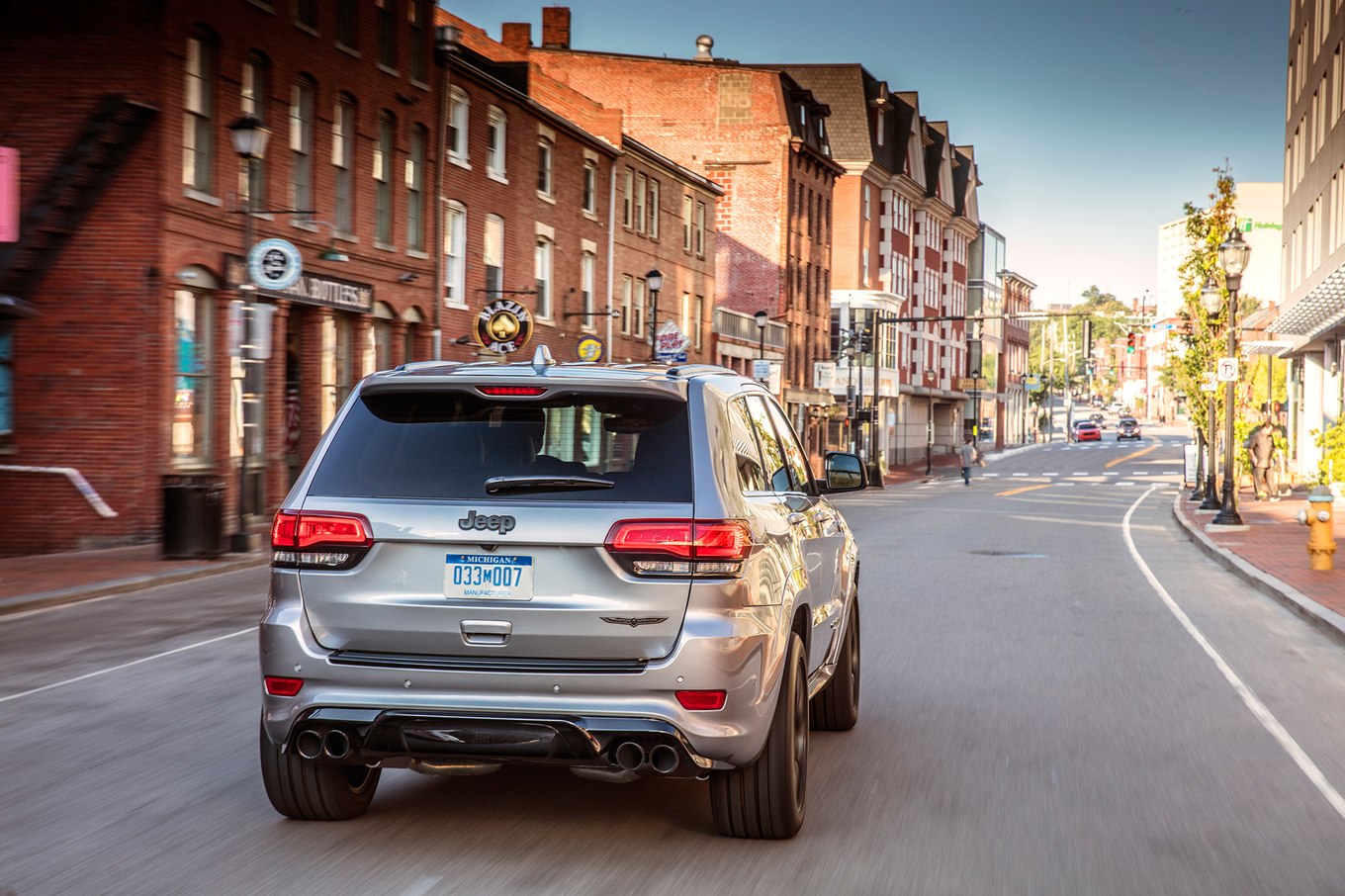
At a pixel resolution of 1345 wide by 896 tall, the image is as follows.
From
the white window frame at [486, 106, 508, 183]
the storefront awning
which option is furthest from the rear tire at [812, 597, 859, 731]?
the white window frame at [486, 106, 508, 183]

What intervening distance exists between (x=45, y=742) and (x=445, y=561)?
11.5 ft

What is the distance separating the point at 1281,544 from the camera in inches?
920

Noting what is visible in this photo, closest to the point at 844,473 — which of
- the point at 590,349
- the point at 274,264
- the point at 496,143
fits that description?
the point at 274,264

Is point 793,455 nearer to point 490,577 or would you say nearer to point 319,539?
point 490,577

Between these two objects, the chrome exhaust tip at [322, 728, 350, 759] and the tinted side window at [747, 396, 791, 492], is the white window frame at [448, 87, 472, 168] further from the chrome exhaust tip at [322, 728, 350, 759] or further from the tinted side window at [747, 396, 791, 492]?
the chrome exhaust tip at [322, 728, 350, 759]

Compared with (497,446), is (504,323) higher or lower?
higher

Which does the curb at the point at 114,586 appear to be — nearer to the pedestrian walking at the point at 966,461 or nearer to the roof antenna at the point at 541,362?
the roof antenna at the point at 541,362

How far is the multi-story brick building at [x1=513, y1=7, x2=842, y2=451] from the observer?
61094 mm

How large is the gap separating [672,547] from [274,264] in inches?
660

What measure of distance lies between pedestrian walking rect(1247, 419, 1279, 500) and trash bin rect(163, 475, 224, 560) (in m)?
27.4

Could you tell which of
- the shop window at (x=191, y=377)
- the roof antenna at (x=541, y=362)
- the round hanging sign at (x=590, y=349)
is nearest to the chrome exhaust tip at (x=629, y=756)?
the roof antenna at (x=541, y=362)

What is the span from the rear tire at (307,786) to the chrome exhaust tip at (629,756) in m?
1.22

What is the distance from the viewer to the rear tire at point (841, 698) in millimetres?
7973

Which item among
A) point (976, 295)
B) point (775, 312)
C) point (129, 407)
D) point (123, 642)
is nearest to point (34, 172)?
point (129, 407)
